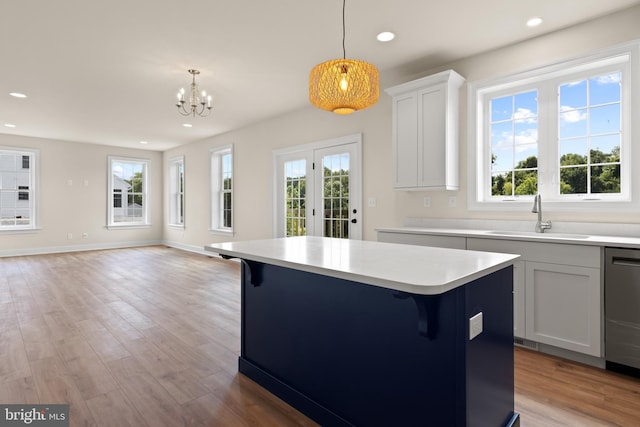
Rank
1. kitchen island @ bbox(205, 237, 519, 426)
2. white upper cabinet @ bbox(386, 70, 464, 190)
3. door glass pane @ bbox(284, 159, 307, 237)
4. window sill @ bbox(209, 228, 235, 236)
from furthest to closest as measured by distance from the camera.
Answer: window sill @ bbox(209, 228, 235, 236), door glass pane @ bbox(284, 159, 307, 237), white upper cabinet @ bbox(386, 70, 464, 190), kitchen island @ bbox(205, 237, 519, 426)

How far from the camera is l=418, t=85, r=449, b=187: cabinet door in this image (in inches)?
135

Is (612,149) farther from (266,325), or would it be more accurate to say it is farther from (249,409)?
(249,409)

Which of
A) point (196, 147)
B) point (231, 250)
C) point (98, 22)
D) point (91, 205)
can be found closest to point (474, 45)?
point (231, 250)

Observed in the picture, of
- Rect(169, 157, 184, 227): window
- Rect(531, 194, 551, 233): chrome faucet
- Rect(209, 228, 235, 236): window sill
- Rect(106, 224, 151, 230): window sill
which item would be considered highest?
Rect(169, 157, 184, 227): window

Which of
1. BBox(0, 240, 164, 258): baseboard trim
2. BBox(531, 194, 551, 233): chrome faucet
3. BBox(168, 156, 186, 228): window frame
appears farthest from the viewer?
BBox(168, 156, 186, 228): window frame

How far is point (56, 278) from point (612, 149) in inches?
277

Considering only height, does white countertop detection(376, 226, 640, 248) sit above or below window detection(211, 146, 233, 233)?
below

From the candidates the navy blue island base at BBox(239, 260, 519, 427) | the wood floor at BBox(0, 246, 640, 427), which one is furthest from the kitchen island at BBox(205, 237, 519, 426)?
the wood floor at BBox(0, 246, 640, 427)

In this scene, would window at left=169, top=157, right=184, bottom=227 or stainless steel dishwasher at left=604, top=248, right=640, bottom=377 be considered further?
window at left=169, top=157, right=184, bottom=227

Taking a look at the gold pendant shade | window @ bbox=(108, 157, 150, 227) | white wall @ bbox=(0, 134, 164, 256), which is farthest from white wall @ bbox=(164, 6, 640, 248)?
white wall @ bbox=(0, 134, 164, 256)

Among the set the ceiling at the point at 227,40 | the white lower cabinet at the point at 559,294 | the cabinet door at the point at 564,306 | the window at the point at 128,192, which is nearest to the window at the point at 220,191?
the ceiling at the point at 227,40

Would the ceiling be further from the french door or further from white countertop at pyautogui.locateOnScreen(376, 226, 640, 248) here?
white countertop at pyautogui.locateOnScreen(376, 226, 640, 248)

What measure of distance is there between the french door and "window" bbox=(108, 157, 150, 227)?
5.21 meters

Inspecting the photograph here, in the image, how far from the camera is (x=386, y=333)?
5.11 feet
